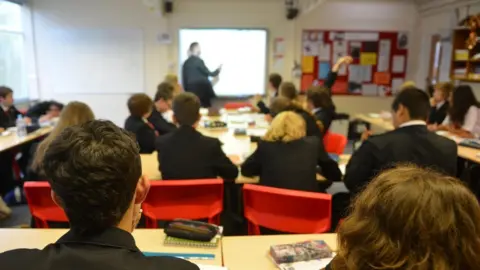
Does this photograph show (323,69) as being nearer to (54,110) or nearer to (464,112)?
(464,112)

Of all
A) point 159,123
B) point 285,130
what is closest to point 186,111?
point 285,130

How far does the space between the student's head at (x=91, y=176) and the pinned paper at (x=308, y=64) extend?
6.81 metres

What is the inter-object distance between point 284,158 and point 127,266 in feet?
5.85

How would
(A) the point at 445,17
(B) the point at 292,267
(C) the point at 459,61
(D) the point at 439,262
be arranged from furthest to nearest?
(A) the point at 445,17 → (C) the point at 459,61 → (B) the point at 292,267 → (D) the point at 439,262

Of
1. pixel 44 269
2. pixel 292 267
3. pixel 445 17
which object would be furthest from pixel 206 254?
pixel 445 17

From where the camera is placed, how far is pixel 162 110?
15.5 ft

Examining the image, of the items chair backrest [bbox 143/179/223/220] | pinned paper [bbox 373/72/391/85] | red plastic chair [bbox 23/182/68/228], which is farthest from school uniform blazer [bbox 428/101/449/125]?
red plastic chair [bbox 23/182/68/228]

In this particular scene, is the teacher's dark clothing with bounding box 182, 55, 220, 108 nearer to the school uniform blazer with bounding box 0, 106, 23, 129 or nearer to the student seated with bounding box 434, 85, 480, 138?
the school uniform blazer with bounding box 0, 106, 23, 129

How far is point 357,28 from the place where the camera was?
7434mm

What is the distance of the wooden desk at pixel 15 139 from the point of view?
3.87 m

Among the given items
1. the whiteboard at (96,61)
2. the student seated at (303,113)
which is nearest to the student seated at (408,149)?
the student seated at (303,113)

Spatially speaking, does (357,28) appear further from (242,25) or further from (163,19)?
(163,19)

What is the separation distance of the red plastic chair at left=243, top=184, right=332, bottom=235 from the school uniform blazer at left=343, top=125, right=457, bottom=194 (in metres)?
0.47

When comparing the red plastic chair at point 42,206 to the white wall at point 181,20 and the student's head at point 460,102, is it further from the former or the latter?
the white wall at point 181,20
